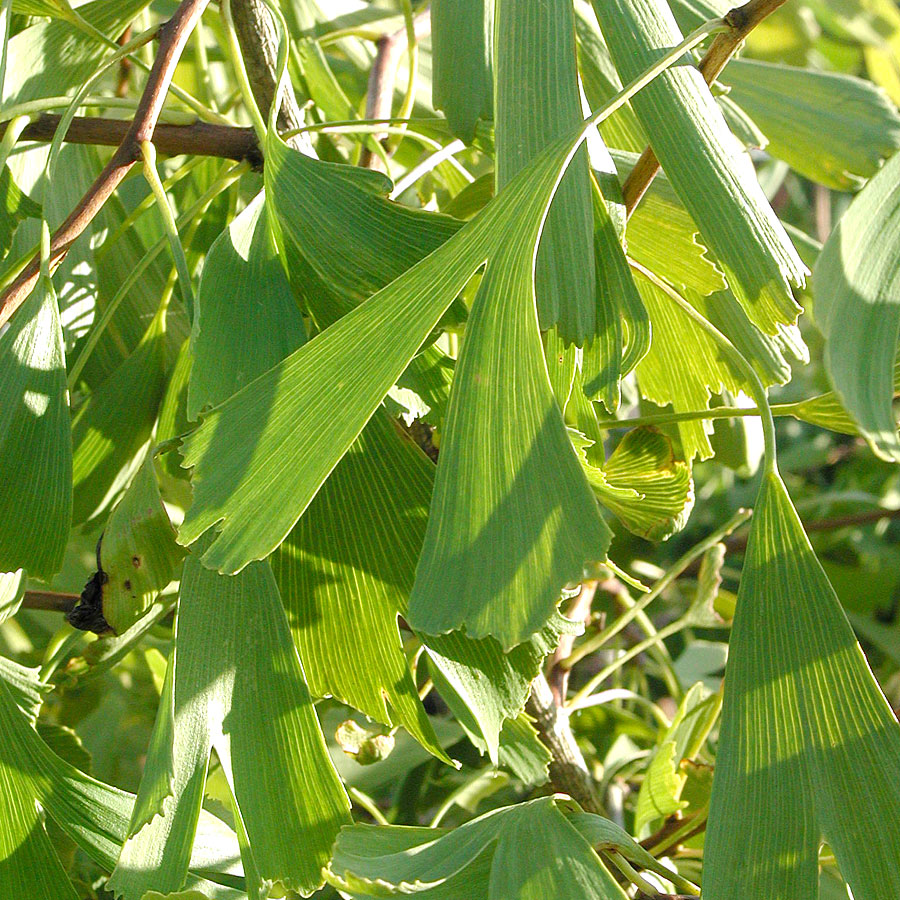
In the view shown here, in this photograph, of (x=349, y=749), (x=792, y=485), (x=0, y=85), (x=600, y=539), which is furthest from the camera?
(x=792, y=485)

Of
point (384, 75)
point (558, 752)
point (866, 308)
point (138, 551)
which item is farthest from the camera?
point (384, 75)

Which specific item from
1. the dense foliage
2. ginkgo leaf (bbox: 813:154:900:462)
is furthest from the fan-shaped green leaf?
ginkgo leaf (bbox: 813:154:900:462)

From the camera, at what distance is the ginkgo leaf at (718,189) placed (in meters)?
0.30

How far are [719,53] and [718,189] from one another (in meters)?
0.07

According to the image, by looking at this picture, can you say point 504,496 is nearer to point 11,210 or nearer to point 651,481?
point 651,481

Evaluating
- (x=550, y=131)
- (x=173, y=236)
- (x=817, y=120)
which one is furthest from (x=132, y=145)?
(x=817, y=120)

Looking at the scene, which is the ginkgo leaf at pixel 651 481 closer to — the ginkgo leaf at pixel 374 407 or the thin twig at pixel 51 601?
the ginkgo leaf at pixel 374 407

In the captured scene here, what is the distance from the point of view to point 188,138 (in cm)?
41

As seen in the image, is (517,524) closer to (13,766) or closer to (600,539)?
(600,539)

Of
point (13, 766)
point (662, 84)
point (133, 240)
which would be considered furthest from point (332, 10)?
point (13, 766)

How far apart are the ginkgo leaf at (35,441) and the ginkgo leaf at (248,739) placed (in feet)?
0.19

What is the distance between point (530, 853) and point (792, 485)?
2.55 ft

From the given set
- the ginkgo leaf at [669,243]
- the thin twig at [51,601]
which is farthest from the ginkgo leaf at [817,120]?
the thin twig at [51,601]

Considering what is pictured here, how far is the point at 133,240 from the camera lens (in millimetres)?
502
